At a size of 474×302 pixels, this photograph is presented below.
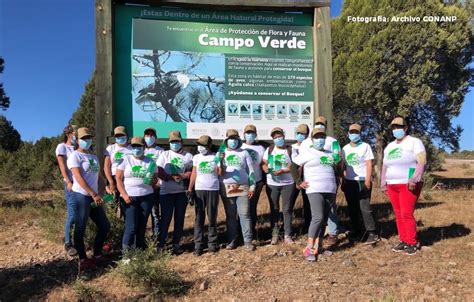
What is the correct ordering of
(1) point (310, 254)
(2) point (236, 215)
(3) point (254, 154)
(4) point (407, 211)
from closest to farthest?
(1) point (310, 254), (4) point (407, 211), (2) point (236, 215), (3) point (254, 154)

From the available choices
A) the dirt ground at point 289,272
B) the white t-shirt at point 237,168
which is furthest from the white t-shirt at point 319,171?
the dirt ground at point 289,272

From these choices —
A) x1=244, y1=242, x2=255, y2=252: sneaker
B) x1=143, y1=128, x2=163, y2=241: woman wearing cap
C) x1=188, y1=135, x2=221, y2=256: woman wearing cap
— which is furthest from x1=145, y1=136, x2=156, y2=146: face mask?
x1=244, y1=242, x2=255, y2=252: sneaker

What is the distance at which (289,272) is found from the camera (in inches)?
206

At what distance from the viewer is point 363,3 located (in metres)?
19.1

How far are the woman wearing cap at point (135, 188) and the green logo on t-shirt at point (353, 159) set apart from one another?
2.79 metres

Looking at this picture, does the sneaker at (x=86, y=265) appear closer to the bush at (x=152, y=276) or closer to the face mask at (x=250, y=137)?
the bush at (x=152, y=276)

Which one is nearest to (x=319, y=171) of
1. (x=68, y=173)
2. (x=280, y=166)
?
(x=280, y=166)

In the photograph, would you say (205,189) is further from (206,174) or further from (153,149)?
(153,149)

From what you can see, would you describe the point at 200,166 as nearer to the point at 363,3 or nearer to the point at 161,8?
the point at 161,8

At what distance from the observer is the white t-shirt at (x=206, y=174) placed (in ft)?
19.9

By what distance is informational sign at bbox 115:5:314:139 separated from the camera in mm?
6707

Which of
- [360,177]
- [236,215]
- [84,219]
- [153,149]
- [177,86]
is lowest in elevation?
[236,215]

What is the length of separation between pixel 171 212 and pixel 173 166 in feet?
2.09

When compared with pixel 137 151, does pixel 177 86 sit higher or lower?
higher
